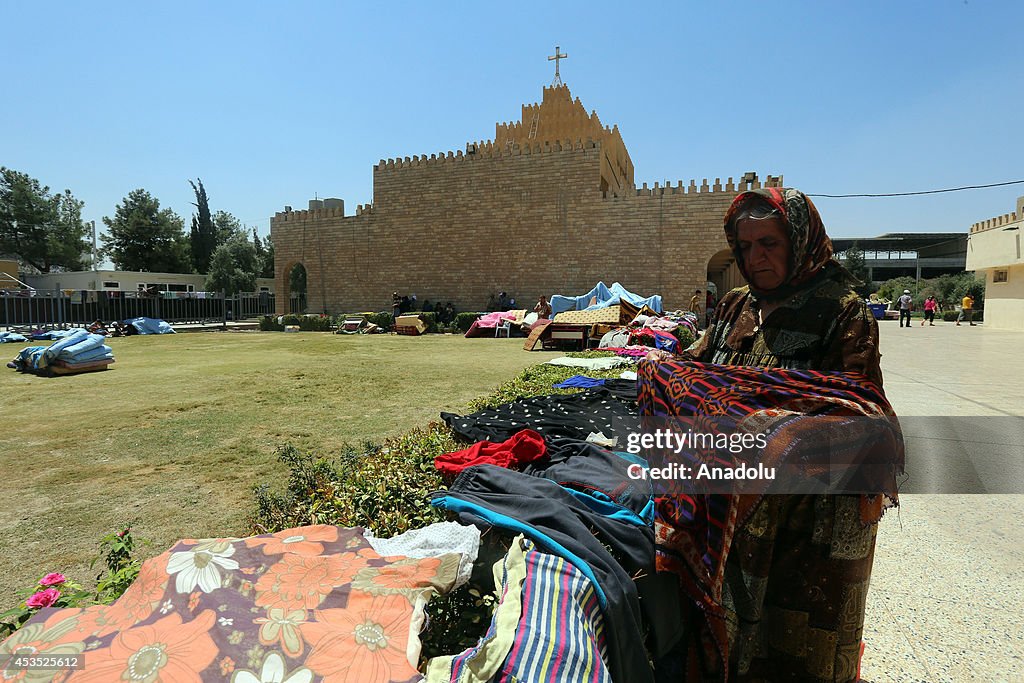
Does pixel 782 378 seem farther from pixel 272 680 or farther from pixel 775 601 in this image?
pixel 272 680

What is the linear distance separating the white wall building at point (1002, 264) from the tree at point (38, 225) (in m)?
53.1

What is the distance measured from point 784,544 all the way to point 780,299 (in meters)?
0.74

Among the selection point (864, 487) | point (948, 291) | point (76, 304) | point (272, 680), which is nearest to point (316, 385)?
point (272, 680)

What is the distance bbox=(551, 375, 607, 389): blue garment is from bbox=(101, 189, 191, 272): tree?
4084cm

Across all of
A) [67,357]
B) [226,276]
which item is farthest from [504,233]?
[226,276]

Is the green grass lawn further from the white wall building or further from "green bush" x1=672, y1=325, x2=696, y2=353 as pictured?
the white wall building

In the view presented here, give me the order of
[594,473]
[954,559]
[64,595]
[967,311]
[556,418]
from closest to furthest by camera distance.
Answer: [64,595] → [594,473] → [954,559] → [556,418] → [967,311]

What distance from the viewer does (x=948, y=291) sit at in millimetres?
33062

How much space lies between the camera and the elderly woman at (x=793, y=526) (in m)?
1.33

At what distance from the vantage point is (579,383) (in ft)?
16.5

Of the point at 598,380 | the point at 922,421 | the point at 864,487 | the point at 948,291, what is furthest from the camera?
the point at 948,291

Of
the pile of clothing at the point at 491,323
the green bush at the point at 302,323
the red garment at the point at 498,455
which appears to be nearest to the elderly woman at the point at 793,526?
the red garment at the point at 498,455

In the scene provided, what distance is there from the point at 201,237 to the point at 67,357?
36051 mm
